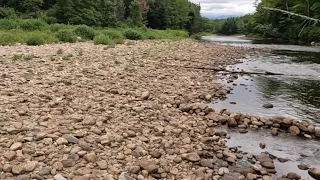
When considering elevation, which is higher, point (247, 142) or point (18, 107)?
point (18, 107)

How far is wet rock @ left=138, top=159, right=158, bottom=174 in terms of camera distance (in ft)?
14.5

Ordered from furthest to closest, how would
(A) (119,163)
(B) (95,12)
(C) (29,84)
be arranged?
1. (B) (95,12)
2. (C) (29,84)
3. (A) (119,163)

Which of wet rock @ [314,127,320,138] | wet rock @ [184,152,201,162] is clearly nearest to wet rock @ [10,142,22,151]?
wet rock @ [184,152,201,162]

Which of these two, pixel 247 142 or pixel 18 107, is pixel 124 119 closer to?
pixel 18 107

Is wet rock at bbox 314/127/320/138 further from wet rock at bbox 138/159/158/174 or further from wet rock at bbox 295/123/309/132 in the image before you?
wet rock at bbox 138/159/158/174

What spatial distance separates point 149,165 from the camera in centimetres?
450

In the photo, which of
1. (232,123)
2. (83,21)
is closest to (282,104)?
(232,123)

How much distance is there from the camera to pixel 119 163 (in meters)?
4.55

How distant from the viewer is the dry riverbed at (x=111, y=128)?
436cm

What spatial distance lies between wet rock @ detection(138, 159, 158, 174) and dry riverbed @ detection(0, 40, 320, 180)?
0.05 feet

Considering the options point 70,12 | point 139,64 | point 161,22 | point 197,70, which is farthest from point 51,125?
point 161,22

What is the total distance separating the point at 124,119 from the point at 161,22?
61175 millimetres

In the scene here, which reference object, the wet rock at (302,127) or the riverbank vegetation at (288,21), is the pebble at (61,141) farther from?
the riverbank vegetation at (288,21)

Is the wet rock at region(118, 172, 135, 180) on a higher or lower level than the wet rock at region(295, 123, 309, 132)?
higher
